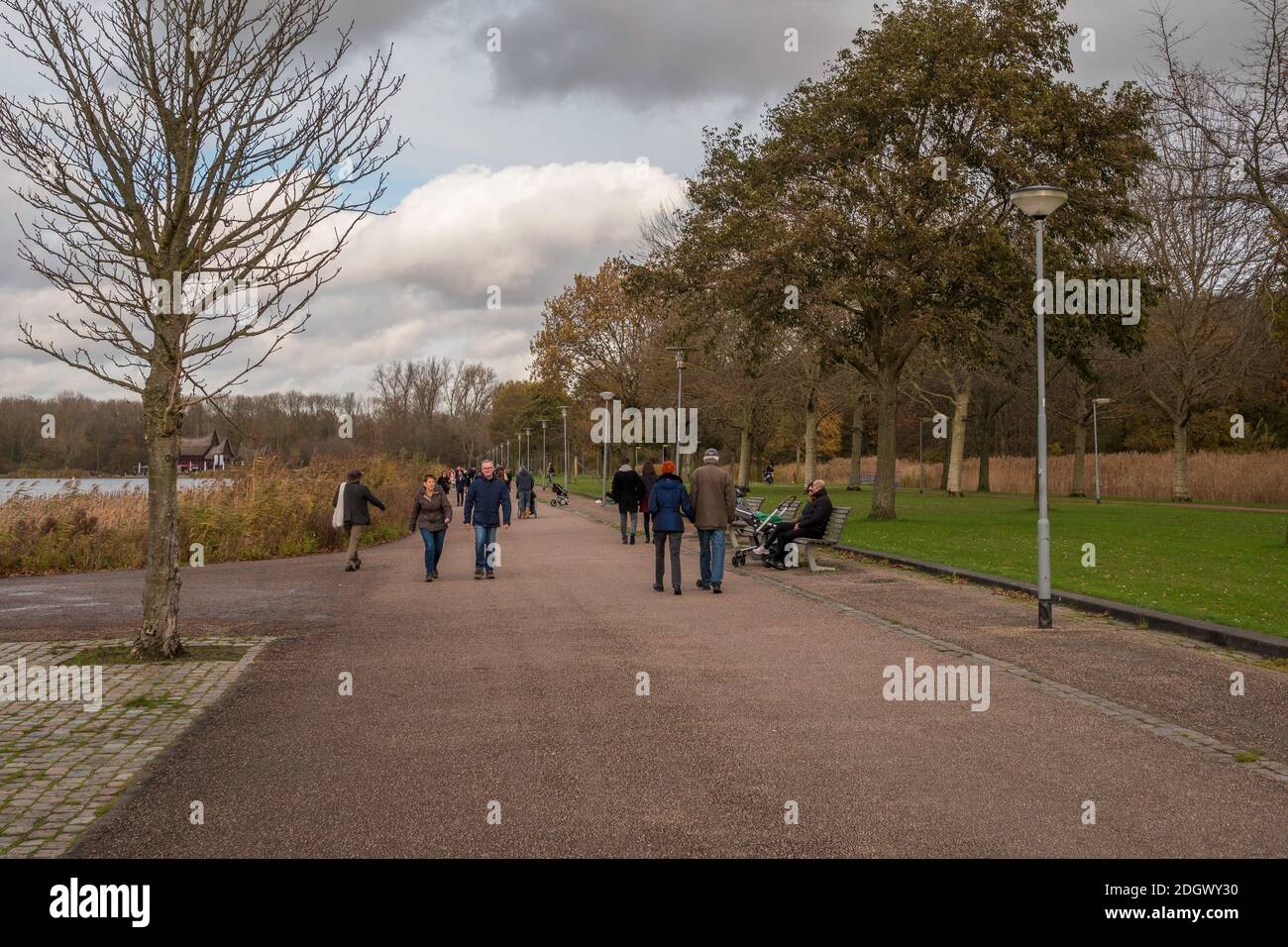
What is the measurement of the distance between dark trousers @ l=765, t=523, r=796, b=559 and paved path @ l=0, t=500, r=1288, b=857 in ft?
18.3

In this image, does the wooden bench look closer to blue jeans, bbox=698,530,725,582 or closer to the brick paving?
blue jeans, bbox=698,530,725,582

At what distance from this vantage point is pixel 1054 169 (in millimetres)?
25016

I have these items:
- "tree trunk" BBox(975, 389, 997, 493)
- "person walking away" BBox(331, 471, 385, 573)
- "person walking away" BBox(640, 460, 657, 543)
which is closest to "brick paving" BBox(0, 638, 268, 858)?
"person walking away" BBox(331, 471, 385, 573)

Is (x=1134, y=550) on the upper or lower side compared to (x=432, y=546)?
lower

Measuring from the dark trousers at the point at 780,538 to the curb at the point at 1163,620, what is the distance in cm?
272

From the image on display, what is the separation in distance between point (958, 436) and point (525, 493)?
762 inches

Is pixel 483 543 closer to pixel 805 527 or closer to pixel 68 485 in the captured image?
pixel 805 527

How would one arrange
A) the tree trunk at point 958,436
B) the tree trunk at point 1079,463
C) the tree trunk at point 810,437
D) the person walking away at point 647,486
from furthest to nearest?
the tree trunk at point 810,437, the tree trunk at point 1079,463, the tree trunk at point 958,436, the person walking away at point 647,486

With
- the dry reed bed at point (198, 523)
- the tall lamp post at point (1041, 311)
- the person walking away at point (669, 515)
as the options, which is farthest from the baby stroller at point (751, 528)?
the dry reed bed at point (198, 523)

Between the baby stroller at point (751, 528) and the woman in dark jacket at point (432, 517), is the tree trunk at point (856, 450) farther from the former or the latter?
the woman in dark jacket at point (432, 517)

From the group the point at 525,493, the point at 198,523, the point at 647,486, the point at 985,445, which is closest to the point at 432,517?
the point at 198,523

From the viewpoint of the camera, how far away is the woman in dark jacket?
55.0 feet

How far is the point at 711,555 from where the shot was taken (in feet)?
Result: 49.9

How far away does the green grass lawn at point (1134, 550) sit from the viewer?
1286cm
